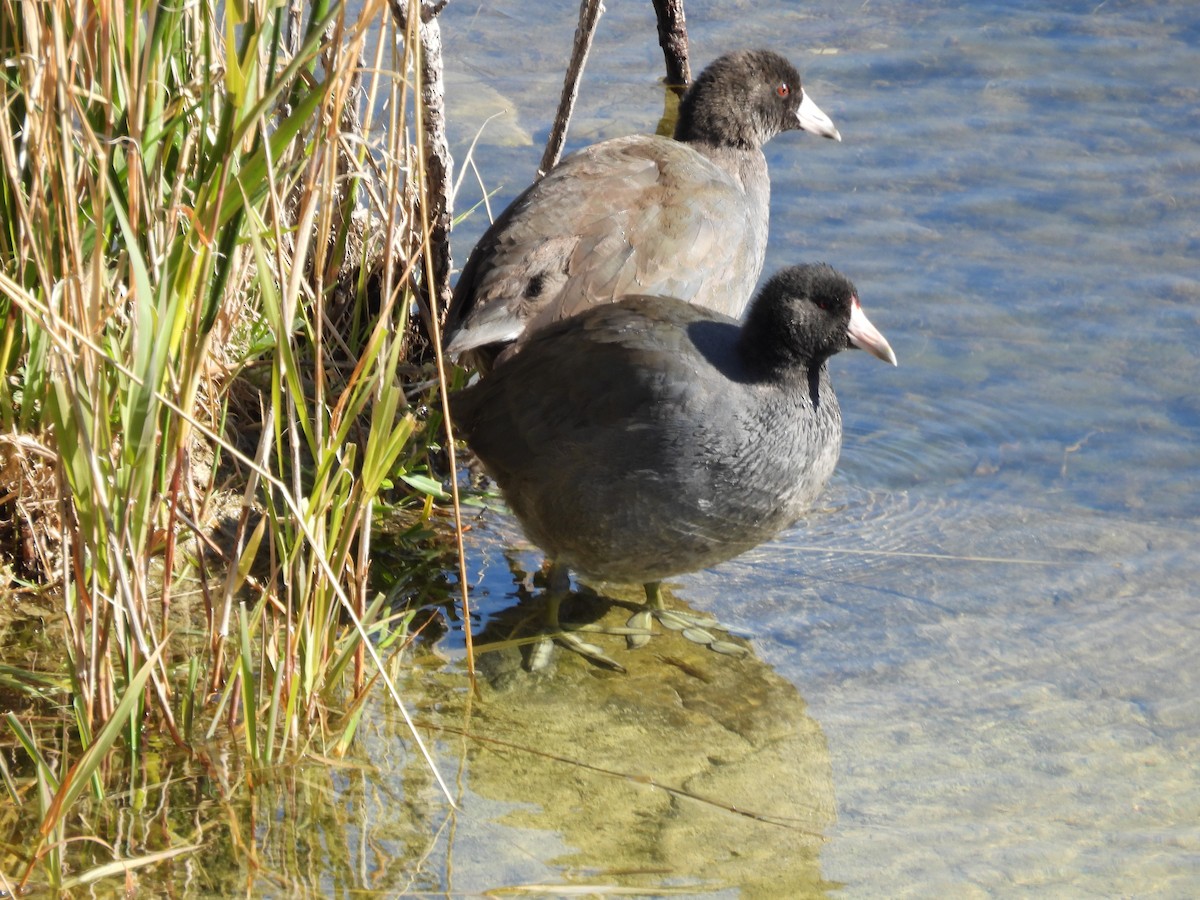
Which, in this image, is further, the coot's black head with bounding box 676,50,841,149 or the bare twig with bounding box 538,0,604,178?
the coot's black head with bounding box 676,50,841,149

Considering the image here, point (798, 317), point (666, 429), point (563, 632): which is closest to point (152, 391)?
point (666, 429)

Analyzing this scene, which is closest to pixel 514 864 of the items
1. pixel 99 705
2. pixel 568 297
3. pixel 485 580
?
pixel 99 705

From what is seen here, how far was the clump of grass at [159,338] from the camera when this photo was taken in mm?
2232

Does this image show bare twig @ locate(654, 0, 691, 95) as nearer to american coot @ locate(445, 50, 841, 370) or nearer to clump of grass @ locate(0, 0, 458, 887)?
american coot @ locate(445, 50, 841, 370)

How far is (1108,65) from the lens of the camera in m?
6.59

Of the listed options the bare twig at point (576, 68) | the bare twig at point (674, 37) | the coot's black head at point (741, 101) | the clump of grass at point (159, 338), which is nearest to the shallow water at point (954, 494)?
the bare twig at point (674, 37)

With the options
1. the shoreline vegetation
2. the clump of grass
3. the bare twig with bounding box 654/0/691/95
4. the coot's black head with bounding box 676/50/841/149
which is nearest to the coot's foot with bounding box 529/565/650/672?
the shoreline vegetation

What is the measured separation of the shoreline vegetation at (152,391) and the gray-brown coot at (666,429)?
28.3 inches

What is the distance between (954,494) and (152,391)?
9.12 feet

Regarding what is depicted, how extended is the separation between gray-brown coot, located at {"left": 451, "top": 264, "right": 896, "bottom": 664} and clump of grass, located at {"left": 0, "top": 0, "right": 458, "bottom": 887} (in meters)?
0.83

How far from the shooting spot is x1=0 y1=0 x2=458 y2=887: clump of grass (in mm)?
2232

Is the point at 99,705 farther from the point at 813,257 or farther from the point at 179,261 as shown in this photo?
the point at 813,257

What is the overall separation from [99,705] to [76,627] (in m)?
0.18

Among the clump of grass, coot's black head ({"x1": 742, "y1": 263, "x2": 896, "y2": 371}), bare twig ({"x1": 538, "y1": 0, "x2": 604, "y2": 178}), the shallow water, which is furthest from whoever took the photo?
bare twig ({"x1": 538, "y1": 0, "x2": 604, "y2": 178})
